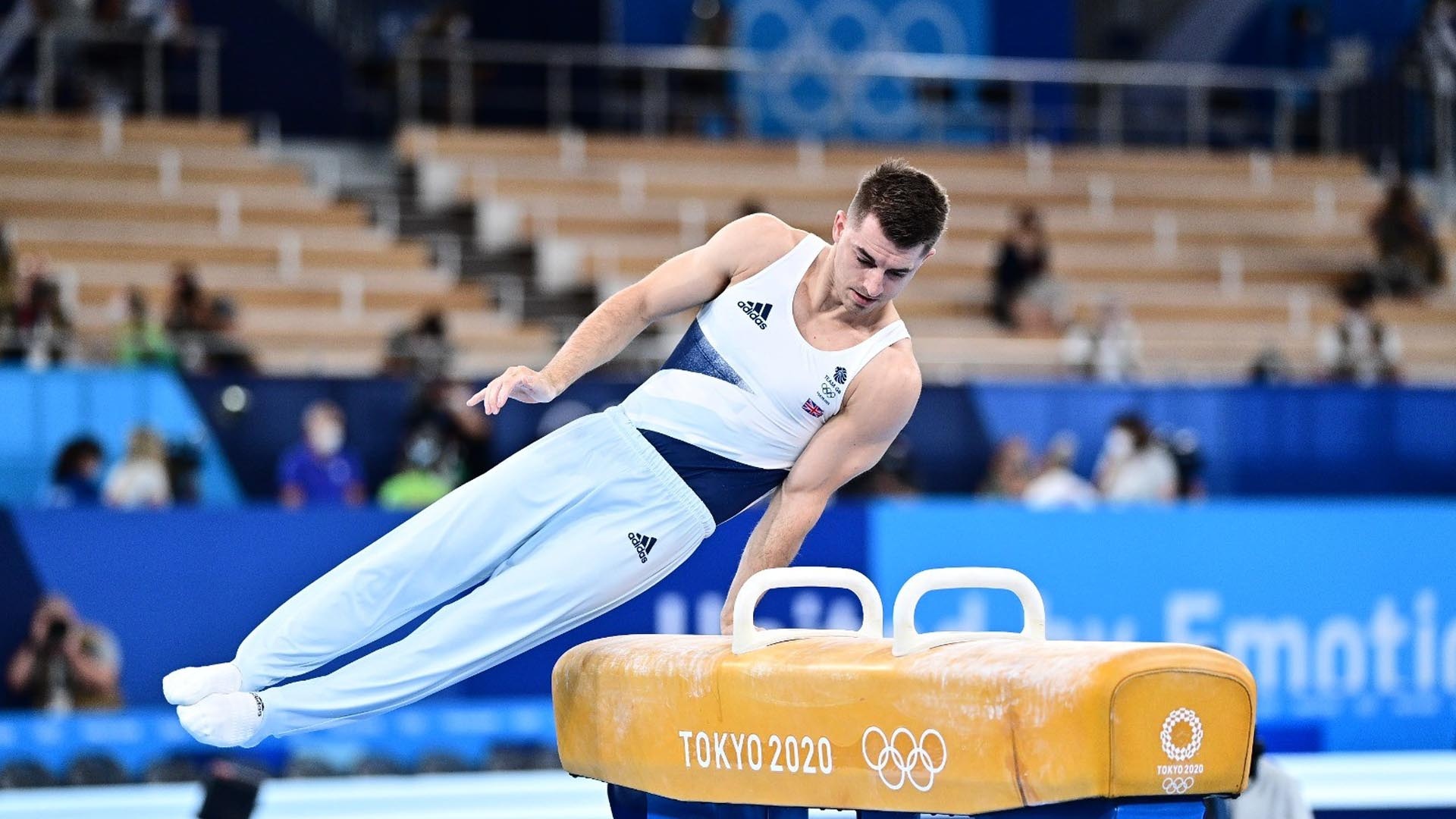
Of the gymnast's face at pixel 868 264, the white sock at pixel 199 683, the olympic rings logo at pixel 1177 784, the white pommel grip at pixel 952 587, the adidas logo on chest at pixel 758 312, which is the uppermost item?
the gymnast's face at pixel 868 264

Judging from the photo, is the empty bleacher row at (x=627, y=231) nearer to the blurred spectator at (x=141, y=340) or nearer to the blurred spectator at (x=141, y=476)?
the blurred spectator at (x=141, y=340)

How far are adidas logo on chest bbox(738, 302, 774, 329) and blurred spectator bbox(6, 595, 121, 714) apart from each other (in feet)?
16.5

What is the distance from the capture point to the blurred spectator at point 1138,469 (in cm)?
1003

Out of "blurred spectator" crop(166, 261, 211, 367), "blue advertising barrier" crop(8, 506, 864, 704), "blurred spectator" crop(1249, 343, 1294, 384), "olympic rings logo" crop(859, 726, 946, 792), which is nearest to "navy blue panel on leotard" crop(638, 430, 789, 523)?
"olympic rings logo" crop(859, 726, 946, 792)

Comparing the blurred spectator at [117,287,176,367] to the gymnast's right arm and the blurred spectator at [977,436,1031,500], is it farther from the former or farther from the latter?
the gymnast's right arm

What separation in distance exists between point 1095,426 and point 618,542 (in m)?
6.45

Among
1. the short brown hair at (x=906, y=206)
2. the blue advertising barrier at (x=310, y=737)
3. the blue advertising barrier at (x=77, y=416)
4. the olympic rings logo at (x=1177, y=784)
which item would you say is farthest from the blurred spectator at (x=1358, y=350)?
the olympic rings logo at (x=1177, y=784)

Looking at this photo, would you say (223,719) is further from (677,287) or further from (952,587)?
(952,587)

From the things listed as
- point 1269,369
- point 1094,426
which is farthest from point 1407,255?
point 1094,426

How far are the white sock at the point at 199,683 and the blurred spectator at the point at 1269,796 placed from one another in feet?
8.88

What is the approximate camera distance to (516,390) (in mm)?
4266

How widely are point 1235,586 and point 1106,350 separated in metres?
2.80

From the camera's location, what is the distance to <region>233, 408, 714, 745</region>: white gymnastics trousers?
14.6 ft

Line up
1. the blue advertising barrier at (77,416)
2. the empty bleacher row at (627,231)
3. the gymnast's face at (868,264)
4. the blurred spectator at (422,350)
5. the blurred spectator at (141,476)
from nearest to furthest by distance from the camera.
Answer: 1. the gymnast's face at (868,264)
2. the blurred spectator at (141,476)
3. the blue advertising barrier at (77,416)
4. the blurred spectator at (422,350)
5. the empty bleacher row at (627,231)
